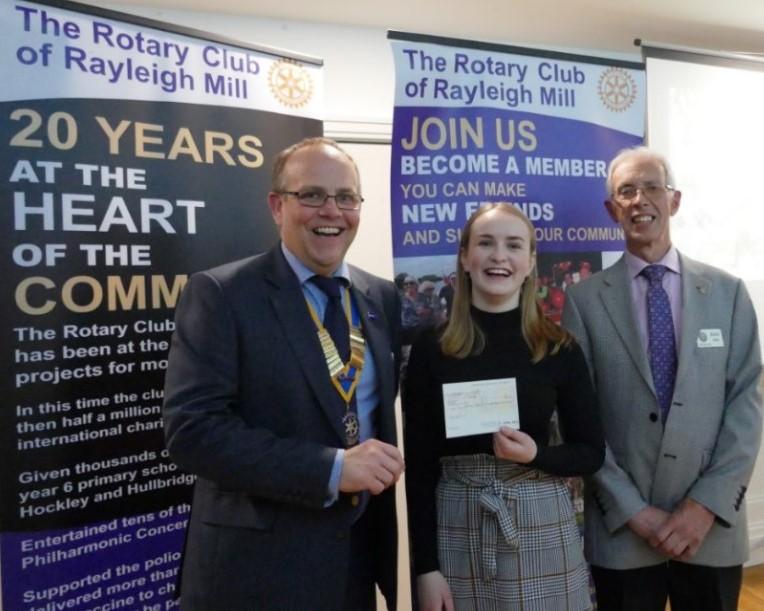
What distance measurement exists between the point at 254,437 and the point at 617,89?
2116 millimetres

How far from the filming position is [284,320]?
1420 mm

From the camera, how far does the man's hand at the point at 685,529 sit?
5.52 ft

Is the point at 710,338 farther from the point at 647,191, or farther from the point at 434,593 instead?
the point at 434,593

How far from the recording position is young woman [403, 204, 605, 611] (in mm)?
1488

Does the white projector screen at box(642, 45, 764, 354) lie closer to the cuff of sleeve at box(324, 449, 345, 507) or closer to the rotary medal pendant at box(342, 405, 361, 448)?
the rotary medal pendant at box(342, 405, 361, 448)

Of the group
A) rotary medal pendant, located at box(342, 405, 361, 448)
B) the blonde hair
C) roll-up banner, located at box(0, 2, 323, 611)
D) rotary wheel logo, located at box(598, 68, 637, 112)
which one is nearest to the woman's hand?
the blonde hair

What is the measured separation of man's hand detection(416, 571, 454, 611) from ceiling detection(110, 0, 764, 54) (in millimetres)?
2554

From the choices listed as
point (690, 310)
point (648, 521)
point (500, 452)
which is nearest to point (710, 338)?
point (690, 310)

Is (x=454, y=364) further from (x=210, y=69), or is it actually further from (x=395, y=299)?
(x=210, y=69)

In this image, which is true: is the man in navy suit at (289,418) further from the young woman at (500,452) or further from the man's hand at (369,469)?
the young woman at (500,452)

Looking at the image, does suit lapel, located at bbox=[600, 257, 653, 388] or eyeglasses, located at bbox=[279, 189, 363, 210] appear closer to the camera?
eyeglasses, located at bbox=[279, 189, 363, 210]

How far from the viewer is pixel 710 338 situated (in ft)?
5.82

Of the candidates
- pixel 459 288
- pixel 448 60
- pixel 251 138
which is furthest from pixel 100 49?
pixel 459 288


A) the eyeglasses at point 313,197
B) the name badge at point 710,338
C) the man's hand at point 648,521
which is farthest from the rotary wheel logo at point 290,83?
the man's hand at point 648,521
